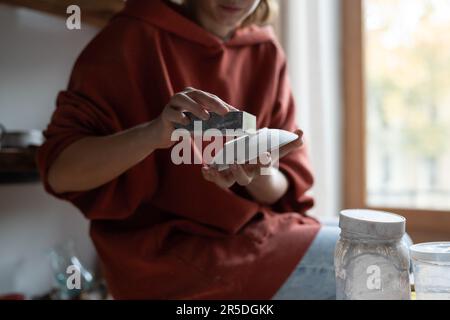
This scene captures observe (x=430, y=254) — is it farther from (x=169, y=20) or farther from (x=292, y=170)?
(x=169, y=20)

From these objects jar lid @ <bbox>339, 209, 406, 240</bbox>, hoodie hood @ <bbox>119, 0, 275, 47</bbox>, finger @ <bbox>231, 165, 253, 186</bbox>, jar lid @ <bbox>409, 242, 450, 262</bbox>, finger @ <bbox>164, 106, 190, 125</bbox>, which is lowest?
jar lid @ <bbox>409, 242, 450, 262</bbox>

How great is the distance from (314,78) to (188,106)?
1.03m

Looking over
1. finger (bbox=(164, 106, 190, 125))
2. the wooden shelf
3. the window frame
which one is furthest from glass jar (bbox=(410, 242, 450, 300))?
the window frame

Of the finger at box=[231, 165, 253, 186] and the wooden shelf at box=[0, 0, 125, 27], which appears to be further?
the wooden shelf at box=[0, 0, 125, 27]

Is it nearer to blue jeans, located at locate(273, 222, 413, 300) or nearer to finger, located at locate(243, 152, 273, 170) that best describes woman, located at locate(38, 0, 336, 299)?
blue jeans, located at locate(273, 222, 413, 300)

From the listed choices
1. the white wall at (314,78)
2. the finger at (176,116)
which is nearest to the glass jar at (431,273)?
the finger at (176,116)

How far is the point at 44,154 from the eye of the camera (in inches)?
33.6

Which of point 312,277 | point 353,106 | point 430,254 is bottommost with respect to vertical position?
point 312,277

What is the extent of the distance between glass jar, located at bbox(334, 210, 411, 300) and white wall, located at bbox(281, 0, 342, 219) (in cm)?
105

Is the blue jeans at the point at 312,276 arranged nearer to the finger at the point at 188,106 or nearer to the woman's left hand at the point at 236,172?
the woman's left hand at the point at 236,172

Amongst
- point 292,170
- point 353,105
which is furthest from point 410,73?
point 292,170

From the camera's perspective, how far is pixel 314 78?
157 cm

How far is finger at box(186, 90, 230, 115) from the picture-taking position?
60 centimetres

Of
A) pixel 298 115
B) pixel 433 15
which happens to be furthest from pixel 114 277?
pixel 433 15
